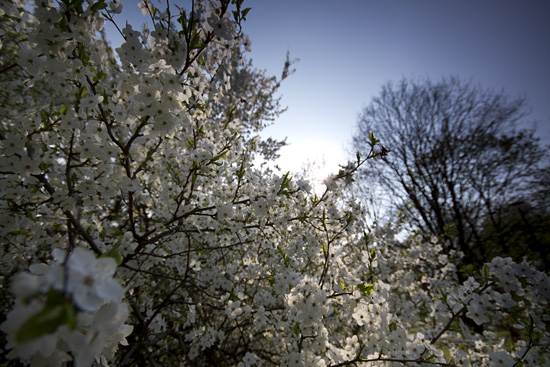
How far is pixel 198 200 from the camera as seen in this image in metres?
3.92

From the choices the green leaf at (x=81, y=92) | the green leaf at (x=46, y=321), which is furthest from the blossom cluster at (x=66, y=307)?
the green leaf at (x=81, y=92)

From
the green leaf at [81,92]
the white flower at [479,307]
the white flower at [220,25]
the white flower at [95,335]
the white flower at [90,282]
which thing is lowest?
the white flower at [479,307]

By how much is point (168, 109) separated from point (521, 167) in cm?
1527

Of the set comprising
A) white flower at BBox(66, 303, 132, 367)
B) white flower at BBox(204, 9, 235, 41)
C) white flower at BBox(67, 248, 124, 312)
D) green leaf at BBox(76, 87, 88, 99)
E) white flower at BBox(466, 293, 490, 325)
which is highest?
white flower at BBox(204, 9, 235, 41)

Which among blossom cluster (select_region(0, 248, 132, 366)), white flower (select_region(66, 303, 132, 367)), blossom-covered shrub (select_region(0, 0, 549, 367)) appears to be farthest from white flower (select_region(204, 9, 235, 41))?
white flower (select_region(66, 303, 132, 367))

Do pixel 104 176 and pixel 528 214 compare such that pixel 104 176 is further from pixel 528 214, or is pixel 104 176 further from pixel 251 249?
pixel 528 214

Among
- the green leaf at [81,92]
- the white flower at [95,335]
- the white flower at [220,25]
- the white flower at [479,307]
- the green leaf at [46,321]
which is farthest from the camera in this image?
the white flower at [479,307]

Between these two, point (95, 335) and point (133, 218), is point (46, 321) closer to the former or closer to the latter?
point (95, 335)

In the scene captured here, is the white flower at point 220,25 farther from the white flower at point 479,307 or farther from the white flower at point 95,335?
the white flower at point 479,307

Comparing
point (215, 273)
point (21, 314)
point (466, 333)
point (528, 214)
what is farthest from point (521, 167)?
point (21, 314)

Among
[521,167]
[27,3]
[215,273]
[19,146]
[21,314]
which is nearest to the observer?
[21,314]

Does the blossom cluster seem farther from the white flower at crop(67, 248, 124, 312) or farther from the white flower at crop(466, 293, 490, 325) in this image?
the white flower at crop(466, 293, 490, 325)

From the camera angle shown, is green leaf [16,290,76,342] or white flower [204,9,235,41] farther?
white flower [204,9,235,41]

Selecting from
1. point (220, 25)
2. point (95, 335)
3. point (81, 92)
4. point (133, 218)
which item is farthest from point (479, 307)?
point (81, 92)
